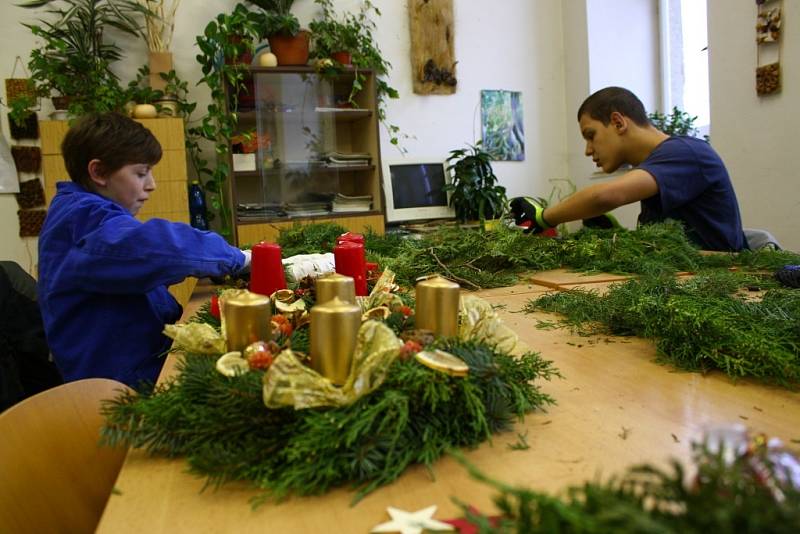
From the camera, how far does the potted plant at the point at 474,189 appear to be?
4.08 meters

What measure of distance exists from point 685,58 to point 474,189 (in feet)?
5.95

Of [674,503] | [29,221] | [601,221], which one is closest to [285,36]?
[29,221]

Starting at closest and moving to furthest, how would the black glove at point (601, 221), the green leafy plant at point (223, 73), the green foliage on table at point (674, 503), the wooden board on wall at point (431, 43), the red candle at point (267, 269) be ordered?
the green foliage on table at point (674, 503) → the red candle at point (267, 269) → the black glove at point (601, 221) → the green leafy plant at point (223, 73) → the wooden board on wall at point (431, 43)

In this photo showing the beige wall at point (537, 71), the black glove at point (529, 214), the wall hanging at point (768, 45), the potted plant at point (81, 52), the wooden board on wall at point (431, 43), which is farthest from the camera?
the wooden board on wall at point (431, 43)

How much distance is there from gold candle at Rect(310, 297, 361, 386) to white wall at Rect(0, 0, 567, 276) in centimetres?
372

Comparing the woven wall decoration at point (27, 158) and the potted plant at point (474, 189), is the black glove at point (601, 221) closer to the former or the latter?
the potted plant at point (474, 189)

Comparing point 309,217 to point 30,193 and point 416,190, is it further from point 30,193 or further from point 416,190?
point 30,193

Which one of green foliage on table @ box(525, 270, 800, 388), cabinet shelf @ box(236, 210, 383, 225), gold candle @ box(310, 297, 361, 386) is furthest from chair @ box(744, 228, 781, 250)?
cabinet shelf @ box(236, 210, 383, 225)

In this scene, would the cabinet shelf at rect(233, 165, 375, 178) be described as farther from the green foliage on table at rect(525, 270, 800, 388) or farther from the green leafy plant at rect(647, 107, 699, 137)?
the green foliage on table at rect(525, 270, 800, 388)

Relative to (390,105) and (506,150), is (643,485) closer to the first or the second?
(390,105)

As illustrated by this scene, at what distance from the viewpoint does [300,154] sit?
12.9ft

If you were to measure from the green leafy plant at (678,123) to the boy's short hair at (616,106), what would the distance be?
1.42 m

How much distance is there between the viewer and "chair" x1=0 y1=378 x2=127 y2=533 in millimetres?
686

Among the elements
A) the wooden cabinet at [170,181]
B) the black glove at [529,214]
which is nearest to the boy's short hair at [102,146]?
the black glove at [529,214]
